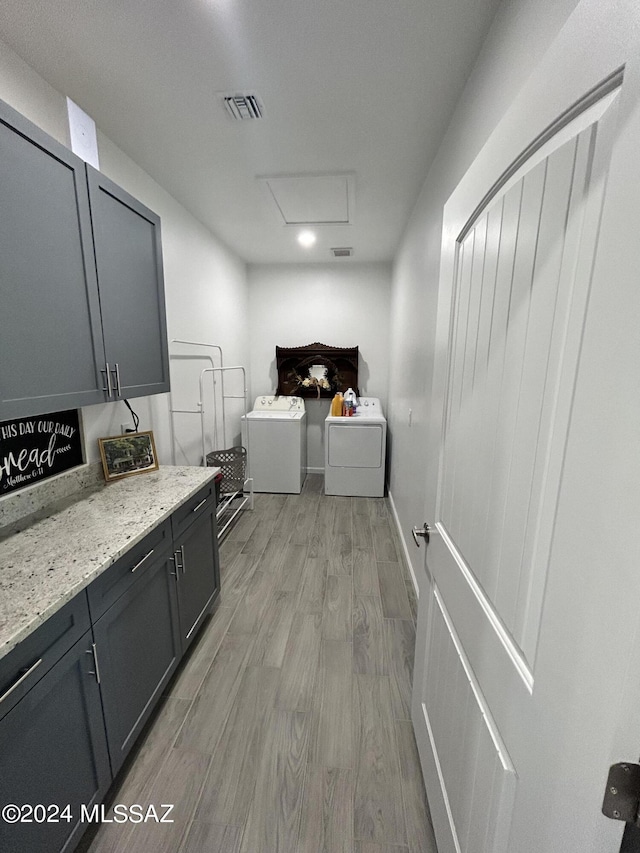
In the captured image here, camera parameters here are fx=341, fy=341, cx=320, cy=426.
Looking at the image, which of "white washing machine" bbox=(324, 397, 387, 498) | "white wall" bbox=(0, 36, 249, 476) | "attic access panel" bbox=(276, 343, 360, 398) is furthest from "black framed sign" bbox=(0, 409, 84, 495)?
"attic access panel" bbox=(276, 343, 360, 398)

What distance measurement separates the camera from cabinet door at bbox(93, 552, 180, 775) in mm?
1113

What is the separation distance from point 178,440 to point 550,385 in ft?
8.19

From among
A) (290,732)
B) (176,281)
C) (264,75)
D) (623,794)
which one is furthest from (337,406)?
(623,794)

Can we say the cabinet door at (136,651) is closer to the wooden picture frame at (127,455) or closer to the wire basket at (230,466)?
the wooden picture frame at (127,455)

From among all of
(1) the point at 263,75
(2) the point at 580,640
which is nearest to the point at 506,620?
(2) the point at 580,640

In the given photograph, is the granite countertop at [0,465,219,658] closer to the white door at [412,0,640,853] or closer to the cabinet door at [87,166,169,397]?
the cabinet door at [87,166,169,397]

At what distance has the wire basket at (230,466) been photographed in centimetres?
321

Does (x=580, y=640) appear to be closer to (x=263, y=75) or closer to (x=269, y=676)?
(x=269, y=676)

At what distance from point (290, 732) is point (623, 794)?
1.40 metres

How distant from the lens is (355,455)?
145 inches

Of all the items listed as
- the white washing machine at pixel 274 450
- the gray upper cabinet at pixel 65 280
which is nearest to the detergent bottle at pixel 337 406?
the white washing machine at pixel 274 450

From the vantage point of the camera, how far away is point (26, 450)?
4.58 feet

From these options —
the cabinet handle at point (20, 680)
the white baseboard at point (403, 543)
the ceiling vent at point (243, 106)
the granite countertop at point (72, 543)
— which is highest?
the ceiling vent at point (243, 106)

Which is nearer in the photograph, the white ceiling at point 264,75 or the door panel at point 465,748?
the door panel at point 465,748
